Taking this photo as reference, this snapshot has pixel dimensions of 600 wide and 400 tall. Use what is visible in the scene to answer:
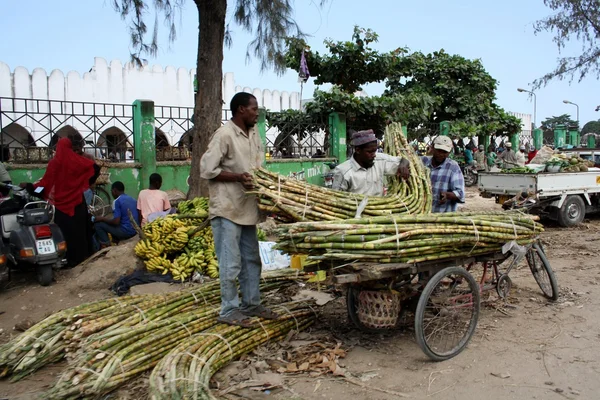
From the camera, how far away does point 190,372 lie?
3.04m

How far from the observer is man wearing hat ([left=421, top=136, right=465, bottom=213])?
502cm

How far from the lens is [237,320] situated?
3.85 meters

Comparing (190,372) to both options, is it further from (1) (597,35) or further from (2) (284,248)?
(1) (597,35)

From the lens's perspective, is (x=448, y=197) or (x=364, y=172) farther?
(x=448, y=197)

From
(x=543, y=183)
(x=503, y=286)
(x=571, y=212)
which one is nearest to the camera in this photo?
(x=503, y=286)

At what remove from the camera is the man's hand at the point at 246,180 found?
3611 millimetres

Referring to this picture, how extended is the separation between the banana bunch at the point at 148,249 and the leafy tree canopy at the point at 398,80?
15.7ft

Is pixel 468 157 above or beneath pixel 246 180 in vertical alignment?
above

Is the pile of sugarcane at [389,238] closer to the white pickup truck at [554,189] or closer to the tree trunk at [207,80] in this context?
the tree trunk at [207,80]

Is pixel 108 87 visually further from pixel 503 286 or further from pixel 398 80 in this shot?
pixel 503 286

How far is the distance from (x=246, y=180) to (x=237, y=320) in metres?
1.09

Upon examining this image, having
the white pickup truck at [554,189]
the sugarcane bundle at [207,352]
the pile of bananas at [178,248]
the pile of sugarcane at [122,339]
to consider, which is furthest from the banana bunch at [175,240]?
the white pickup truck at [554,189]

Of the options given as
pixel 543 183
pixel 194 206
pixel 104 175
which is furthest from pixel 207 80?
pixel 543 183

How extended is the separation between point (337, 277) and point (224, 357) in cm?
98
